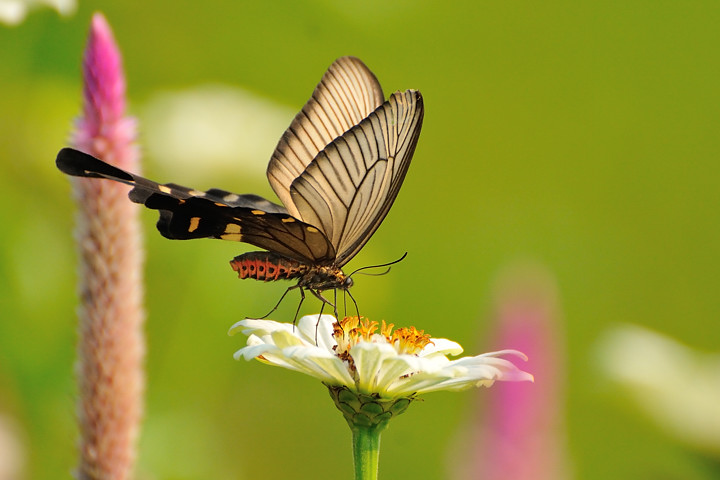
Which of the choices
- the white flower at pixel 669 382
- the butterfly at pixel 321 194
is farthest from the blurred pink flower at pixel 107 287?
the white flower at pixel 669 382

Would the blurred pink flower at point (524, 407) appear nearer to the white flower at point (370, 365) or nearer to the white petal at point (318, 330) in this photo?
the white flower at point (370, 365)

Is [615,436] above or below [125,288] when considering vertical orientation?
above

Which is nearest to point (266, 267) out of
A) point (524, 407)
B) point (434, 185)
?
point (524, 407)

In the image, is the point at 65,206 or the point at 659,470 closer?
the point at 659,470

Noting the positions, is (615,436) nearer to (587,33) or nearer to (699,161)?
(699,161)

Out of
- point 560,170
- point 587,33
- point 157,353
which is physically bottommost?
point 157,353

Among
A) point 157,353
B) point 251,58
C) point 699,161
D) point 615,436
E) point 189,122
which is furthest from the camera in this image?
point 699,161

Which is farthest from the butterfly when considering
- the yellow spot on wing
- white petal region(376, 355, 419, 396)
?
white petal region(376, 355, 419, 396)

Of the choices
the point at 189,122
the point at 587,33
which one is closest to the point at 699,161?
the point at 587,33
